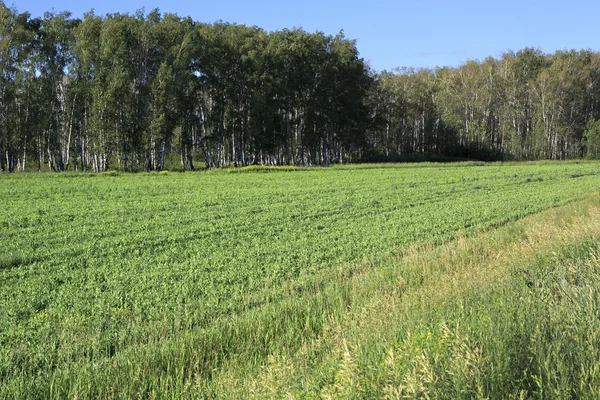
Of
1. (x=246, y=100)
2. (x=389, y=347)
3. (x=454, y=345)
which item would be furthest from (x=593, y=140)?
(x=454, y=345)

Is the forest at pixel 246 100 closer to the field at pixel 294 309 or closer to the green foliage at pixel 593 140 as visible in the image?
the green foliage at pixel 593 140

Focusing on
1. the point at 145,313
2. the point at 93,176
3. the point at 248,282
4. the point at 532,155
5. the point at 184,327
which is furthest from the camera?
the point at 532,155

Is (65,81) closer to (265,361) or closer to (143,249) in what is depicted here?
(143,249)

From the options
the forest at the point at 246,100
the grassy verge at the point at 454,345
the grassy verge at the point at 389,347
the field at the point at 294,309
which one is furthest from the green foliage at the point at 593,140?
the grassy verge at the point at 454,345

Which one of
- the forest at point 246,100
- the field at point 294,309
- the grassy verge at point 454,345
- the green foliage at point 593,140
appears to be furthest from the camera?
the green foliage at point 593,140

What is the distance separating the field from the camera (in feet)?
13.6

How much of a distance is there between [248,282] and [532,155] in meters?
80.7

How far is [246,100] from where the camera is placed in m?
60.4

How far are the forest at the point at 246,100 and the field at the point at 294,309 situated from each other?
3585 cm

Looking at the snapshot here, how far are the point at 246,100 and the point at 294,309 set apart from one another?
54.8 m

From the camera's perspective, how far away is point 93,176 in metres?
39.1

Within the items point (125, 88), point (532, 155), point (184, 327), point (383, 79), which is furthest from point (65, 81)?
point (532, 155)

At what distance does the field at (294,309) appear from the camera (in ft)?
13.6

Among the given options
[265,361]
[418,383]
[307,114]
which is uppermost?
[307,114]
